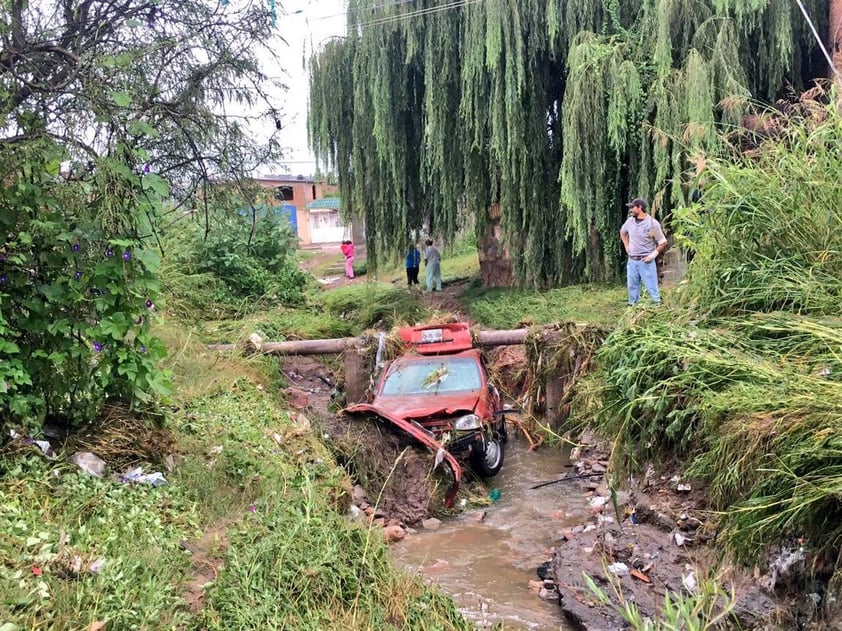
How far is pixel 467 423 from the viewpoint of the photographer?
27.6 feet

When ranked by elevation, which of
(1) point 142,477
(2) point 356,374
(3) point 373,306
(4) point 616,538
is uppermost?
(1) point 142,477

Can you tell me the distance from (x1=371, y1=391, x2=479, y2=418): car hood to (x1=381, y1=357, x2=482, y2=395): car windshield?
0.52 feet

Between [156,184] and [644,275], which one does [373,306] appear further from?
[156,184]

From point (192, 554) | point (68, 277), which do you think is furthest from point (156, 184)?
point (192, 554)

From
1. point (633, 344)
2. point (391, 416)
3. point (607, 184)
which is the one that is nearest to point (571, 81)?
point (607, 184)

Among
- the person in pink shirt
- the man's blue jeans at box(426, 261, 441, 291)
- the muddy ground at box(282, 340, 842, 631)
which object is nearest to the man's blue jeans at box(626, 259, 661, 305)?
the muddy ground at box(282, 340, 842, 631)

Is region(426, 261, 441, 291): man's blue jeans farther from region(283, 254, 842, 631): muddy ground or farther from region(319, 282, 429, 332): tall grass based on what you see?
region(283, 254, 842, 631): muddy ground

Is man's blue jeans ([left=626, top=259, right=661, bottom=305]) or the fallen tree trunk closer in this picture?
man's blue jeans ([left=626, top=259, right=661, bottom=305])

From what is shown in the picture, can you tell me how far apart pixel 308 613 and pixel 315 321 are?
1026 cm

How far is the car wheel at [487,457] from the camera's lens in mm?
8703

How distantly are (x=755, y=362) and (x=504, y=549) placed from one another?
3.80 meters

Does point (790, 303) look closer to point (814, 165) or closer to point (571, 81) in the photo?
point (814, 165)

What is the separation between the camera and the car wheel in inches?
343

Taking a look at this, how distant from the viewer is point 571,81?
13367mm
